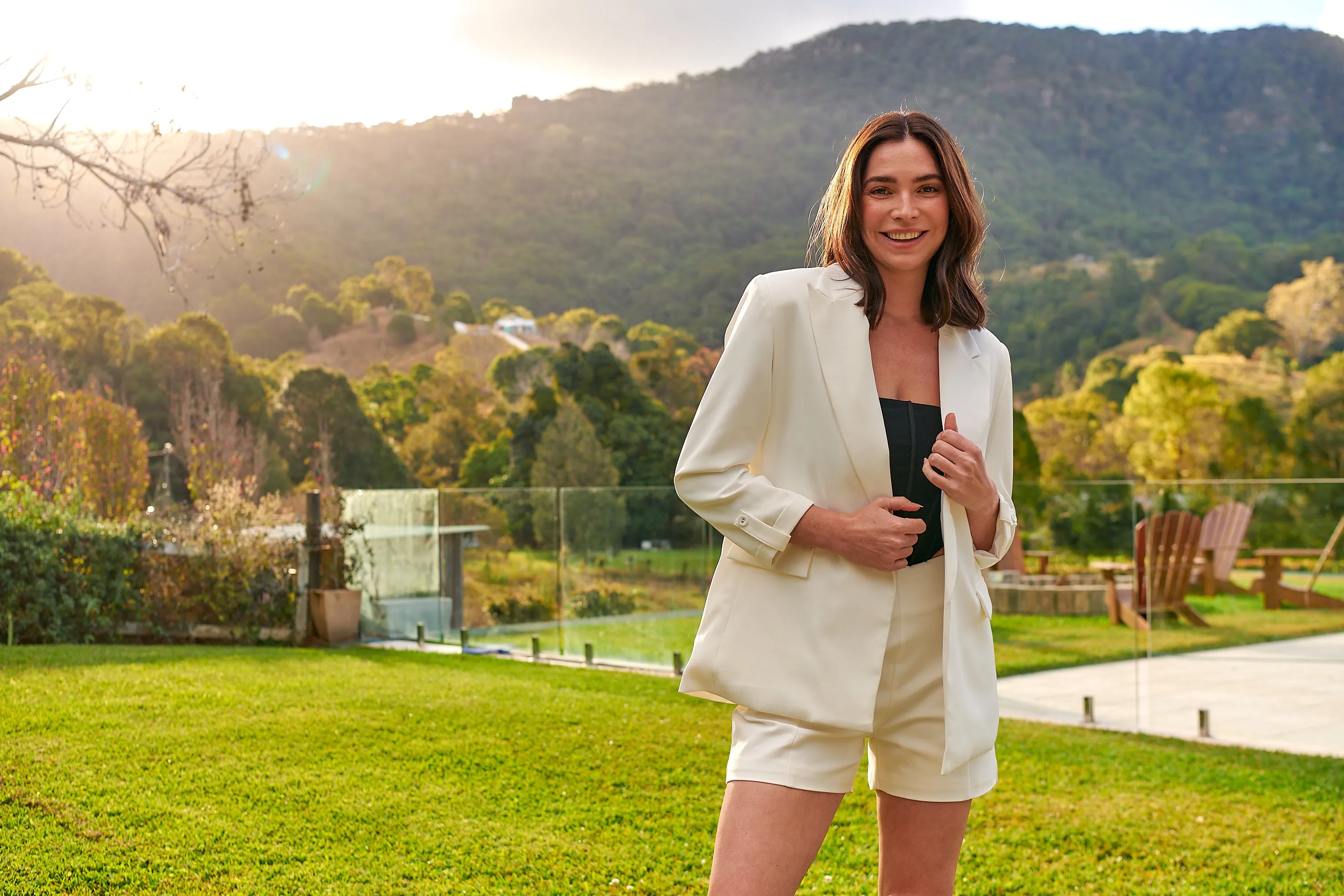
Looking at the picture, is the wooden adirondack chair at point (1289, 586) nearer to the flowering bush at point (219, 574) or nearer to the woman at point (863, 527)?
the woman at point (863, 527)

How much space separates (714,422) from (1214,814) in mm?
4029

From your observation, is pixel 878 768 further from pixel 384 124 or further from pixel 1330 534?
pixel 384 124

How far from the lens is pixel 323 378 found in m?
36.8

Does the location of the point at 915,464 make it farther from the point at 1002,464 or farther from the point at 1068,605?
the point at 1068,605

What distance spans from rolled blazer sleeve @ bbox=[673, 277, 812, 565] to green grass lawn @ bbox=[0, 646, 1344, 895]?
2.34m

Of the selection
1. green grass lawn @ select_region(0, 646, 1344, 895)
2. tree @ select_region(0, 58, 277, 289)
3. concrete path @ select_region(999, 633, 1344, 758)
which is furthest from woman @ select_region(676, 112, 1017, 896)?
concrete path @ select_region(999, 633, 1344, 758)

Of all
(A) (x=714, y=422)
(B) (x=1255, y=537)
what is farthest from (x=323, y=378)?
(A) (x=714, y=422)

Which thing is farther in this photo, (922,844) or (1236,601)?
(1236,601)

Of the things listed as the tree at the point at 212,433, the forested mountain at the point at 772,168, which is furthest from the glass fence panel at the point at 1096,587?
the forested mountain at the point at 772,168

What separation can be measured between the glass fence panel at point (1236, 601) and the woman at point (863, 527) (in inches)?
215

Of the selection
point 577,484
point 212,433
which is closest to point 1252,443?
point 577,484

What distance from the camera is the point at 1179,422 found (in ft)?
101

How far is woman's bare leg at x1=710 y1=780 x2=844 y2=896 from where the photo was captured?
1376 millimetres

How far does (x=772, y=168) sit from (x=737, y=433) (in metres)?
55.8
